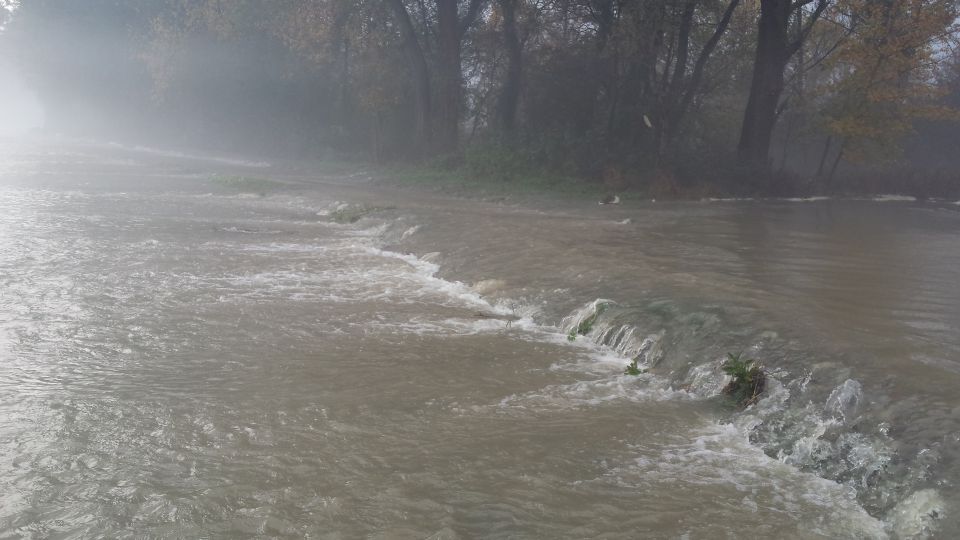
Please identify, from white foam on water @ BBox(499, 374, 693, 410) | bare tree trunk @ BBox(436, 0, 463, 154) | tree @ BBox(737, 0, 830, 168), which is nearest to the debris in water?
tree @ BBox(737, 0, 830, 168)

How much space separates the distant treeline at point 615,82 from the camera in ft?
82.9

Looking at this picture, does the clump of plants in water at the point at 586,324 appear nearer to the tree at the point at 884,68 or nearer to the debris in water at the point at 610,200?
the debris in water at the point at 610,200

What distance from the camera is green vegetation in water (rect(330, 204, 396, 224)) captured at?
20.2 metres

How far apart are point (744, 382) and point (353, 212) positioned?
14874 mm

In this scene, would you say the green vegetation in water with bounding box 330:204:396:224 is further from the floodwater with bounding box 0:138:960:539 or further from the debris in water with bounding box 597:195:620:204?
the debris in water with bounding box 597:195:620:204

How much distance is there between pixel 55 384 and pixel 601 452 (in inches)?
196

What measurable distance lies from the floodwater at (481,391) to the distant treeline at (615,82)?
1152cm

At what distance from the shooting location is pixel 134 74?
62.4m

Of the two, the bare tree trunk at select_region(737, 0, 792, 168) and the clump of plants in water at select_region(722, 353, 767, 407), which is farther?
the bare tree trunk at select_region(737, 0, 792, 168)

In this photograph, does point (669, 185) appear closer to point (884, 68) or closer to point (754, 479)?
point (884, 68)

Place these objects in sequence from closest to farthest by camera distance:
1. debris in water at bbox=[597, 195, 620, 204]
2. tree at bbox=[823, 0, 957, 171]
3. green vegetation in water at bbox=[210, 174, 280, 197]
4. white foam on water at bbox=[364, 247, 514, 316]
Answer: white foam on water at bbox=[364, 247, 514, 316] → debris in water at bbox=[597, 195, 620, 204] → tree at bbox=[823, 0, 957, 171] → green vegetation in water at bbox=[210, 174, 280, 197]

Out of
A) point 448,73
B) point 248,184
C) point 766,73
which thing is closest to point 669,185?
point 766,73

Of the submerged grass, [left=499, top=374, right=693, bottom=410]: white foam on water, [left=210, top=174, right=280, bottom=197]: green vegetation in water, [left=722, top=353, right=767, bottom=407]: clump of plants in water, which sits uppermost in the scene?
the submerged grass

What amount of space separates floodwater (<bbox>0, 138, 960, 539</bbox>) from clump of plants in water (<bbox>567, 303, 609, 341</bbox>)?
44 mm
